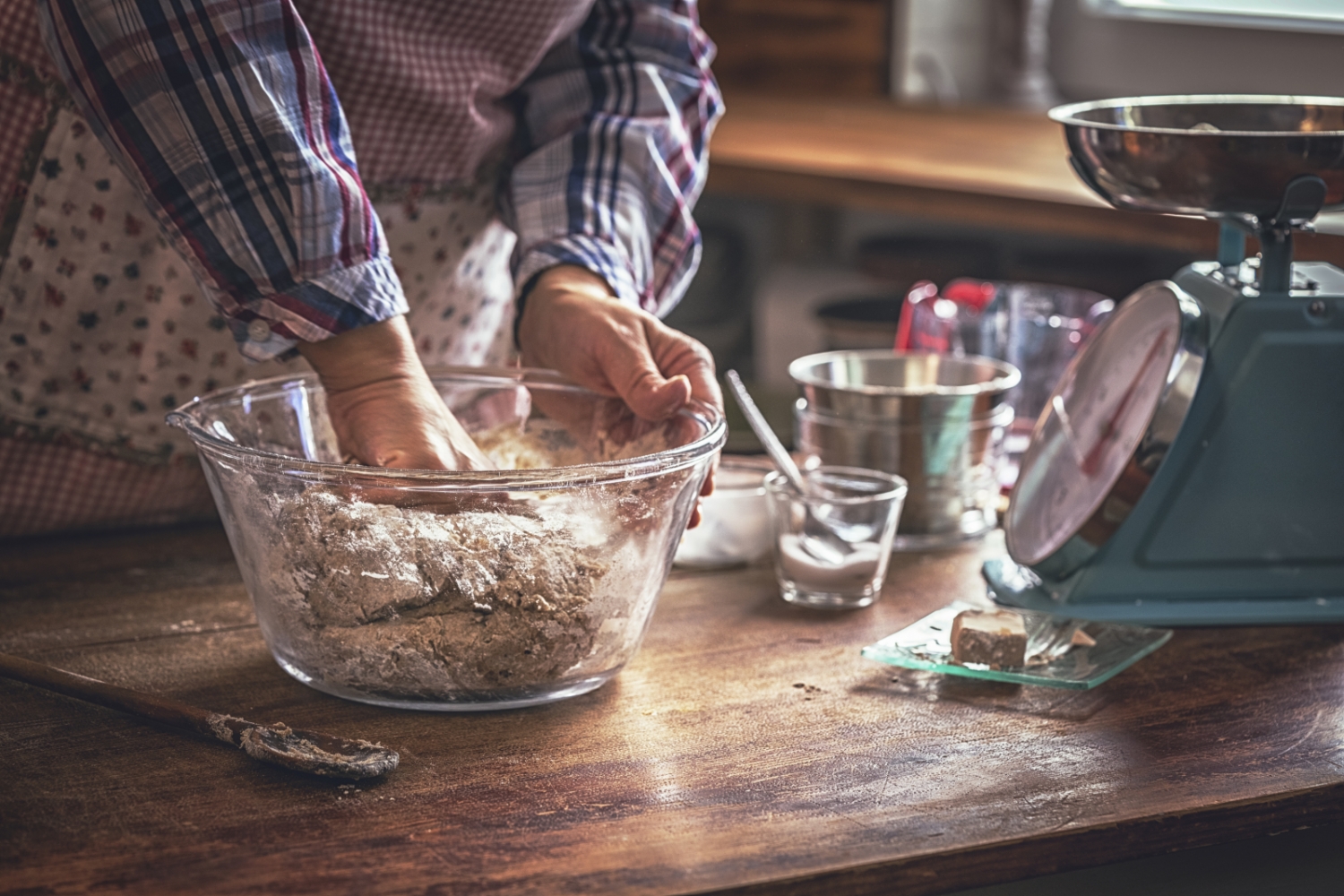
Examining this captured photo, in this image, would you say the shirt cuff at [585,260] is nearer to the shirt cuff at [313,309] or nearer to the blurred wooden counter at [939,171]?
the shirt cuff at [313,309]

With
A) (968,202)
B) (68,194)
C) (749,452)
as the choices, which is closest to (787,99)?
(968,202)

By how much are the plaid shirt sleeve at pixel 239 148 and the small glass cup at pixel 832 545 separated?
13.1 inches

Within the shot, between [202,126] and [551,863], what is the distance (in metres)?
0.45

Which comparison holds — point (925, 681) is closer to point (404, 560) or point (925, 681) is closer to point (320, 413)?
point (404, 560)

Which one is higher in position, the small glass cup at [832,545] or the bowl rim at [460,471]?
the bowl rim at [460,471]

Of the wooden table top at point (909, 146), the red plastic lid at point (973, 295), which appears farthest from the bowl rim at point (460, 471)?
the wooden table top at point (909, 146)

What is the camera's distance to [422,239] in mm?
1182

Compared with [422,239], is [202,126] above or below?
above

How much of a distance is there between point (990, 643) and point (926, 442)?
0.98 feet

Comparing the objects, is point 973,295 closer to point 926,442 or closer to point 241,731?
point 926,442

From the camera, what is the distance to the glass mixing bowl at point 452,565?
76cm

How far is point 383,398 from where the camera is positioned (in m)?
0.85

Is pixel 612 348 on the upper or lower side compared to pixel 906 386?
upper

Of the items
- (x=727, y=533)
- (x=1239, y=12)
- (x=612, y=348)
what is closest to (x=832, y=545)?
(x=727, y=533)
